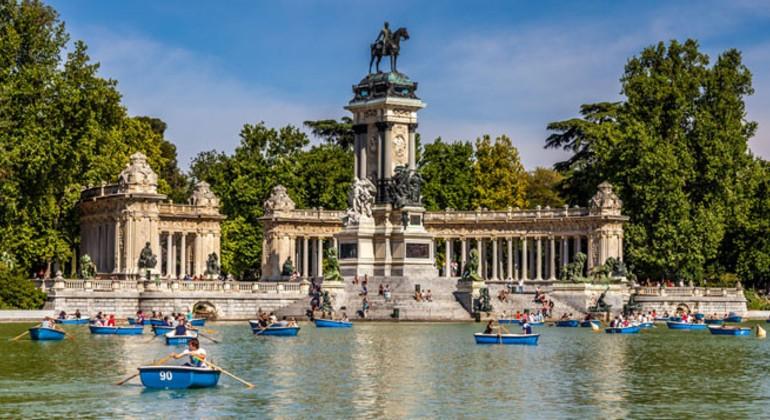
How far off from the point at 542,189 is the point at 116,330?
255ft

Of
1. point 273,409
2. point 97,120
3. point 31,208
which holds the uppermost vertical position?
point 97,120

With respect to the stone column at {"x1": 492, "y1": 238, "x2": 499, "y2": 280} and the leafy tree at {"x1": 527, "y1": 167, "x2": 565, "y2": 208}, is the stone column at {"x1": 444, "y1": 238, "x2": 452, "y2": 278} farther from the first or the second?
the leafy tree at {"x1": 527, "y1": 167, "x2": 565, "y2": 208}

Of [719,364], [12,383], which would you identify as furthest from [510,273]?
[12,383]

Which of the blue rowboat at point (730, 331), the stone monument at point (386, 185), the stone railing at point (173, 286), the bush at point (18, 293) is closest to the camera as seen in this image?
the blue rowboat at point (730, 331)

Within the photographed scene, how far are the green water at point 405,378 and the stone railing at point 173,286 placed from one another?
13.0 metres

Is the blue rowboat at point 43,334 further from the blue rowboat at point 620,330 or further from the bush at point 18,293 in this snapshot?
the blue rowboat at point 620,330

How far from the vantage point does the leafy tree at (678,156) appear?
3644 inches

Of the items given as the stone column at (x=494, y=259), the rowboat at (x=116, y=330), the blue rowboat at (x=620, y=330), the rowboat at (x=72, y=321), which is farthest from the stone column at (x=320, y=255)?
the rowboat at (x=116, y=330)

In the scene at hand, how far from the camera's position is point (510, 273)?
332ft

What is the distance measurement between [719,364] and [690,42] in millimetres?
50316

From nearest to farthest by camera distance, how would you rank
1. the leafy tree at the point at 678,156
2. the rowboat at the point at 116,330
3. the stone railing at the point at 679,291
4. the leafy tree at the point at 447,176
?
the rowboat at the point at 116,330, the stone railing at the point at 679,291, the leafy tree at the point at 678,156, the leafy tree at the point at 447,176

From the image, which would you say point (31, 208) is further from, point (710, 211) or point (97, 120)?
point (710, 211)

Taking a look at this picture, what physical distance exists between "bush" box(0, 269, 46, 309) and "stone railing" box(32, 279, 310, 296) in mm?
979

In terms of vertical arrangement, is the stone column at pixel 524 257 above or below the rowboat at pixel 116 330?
above
